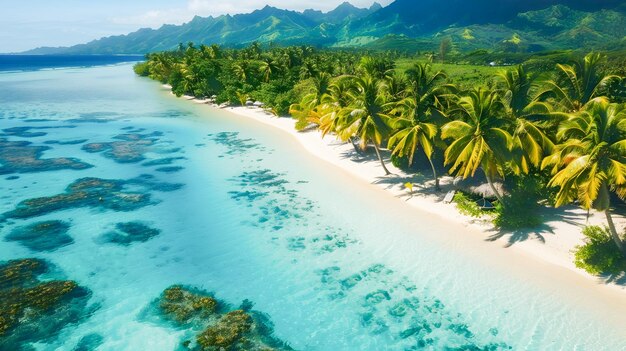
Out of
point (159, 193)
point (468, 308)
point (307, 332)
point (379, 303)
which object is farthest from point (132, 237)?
point (468, 308)

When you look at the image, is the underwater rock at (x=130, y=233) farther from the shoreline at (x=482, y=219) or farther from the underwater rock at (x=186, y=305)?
the shoreline at (x=482, y=219)

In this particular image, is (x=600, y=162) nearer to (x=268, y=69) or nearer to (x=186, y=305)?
(x=186, y=305)

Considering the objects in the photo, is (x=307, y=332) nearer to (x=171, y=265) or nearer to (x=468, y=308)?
(x=468, y=308)

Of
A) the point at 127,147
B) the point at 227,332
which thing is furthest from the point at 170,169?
the point at 227,332

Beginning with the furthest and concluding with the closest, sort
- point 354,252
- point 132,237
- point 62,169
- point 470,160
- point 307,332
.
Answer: point 62,169
point 132,237
point 354,252
point 470,160
point 307,332

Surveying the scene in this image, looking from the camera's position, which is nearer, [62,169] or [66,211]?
[66,211]

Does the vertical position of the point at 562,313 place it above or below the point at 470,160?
below

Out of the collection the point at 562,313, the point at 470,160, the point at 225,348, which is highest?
the point at 470,160

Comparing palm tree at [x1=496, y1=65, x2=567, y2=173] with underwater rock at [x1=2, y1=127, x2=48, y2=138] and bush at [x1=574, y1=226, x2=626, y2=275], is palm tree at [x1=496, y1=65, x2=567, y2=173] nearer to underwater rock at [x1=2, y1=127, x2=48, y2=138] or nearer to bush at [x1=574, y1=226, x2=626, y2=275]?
bush at [x1=574, y1=226, x2=626, y2=275]
